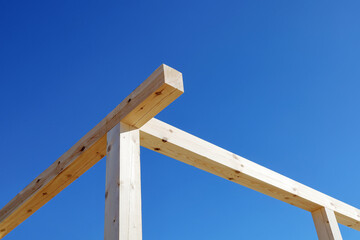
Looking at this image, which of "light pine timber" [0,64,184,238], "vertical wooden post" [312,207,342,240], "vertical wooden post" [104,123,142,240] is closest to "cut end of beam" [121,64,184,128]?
"light pine timber" [0,64,184,238]

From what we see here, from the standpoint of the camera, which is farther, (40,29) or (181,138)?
(40,29)

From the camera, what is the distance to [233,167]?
105 inches

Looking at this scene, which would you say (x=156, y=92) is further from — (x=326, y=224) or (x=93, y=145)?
(x=326, y=224)

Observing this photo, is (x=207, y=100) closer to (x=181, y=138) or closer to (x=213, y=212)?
(x=213, y=212)

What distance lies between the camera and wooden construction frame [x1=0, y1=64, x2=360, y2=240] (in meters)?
1.92

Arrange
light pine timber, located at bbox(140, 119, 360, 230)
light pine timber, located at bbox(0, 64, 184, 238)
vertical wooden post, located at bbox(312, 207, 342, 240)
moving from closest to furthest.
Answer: light pine timber, located at bbox(0, 64, 184, 238) < light pine timber, located at bbox(140, 119, 360, 230) < vertical wooden post, located at bbox(312, 207, 342, 240)

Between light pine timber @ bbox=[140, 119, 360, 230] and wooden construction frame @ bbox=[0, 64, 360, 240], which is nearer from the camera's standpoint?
wooden construction frame @ bbox=[0, 64, 360, 240]

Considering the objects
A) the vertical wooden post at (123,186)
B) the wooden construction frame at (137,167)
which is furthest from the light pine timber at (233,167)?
the vertical wooden post at (123,186)

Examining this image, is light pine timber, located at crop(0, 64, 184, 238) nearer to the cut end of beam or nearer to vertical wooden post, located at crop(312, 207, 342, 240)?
the cut end of beam

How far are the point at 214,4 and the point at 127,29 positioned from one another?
1635 mm

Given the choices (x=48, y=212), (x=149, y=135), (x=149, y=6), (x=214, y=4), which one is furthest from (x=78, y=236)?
(x=149, y=135)

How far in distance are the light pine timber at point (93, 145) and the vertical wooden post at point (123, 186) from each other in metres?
0.09

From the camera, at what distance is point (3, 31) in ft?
22.7

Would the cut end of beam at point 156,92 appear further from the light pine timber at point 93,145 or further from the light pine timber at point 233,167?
the light pine timber at point 233,167
